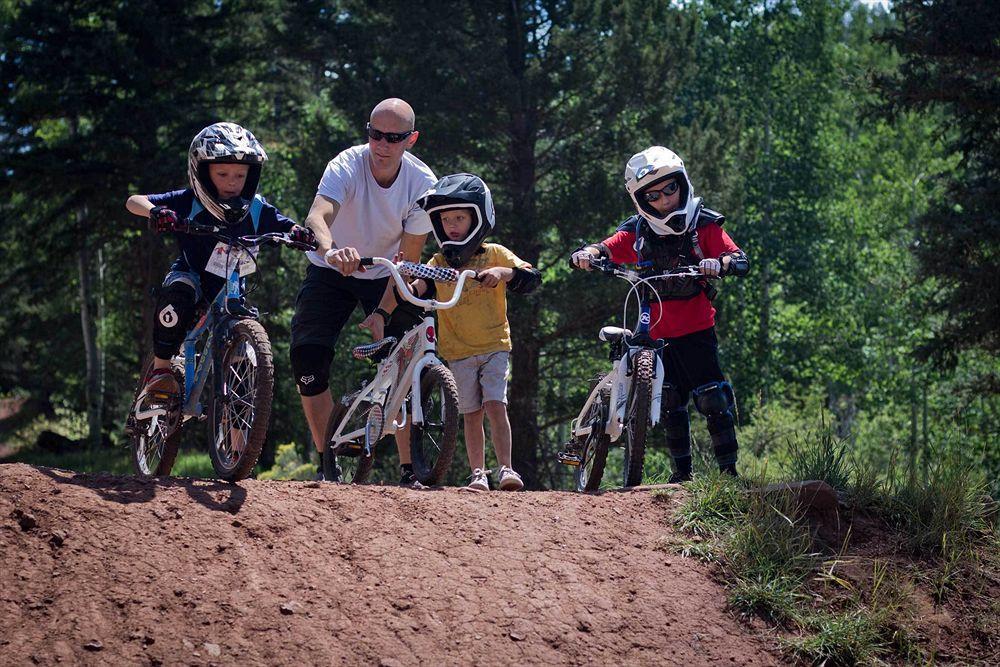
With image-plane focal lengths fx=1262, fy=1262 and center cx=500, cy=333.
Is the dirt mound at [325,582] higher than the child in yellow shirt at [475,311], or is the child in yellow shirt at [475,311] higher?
the child in yellow shirt at [475,311]

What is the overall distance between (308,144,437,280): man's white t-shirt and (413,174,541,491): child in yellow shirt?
0.74ft

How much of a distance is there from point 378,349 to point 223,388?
1.22 meters

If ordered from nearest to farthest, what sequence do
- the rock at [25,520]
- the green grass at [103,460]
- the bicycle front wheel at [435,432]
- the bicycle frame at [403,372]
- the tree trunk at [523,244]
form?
1. the rock at [25,520]
2. the bicycle front wheel at [435,432]
3. the bicycle frame at [403,372]
4. the tree trunk at [523,244]
5. the green grass at [103,460]

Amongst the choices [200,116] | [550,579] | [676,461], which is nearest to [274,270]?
[200,116]

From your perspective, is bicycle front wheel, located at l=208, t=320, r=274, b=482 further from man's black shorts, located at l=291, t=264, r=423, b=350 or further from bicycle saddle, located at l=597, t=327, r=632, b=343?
bicycle saddle, located at l=597, t=327, r=632, b=343

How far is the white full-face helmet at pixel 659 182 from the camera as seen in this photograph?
24.0 ft

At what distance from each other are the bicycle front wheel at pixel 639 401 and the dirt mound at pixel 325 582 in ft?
2.50

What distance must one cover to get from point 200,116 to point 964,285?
13792 mm

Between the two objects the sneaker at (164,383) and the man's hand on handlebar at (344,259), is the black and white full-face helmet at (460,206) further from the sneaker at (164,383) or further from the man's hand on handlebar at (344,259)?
the sneaker at (164,383)

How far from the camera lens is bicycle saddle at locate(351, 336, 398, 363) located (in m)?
7.25

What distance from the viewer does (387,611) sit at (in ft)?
17.2

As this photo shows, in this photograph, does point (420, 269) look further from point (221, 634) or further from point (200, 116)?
point (200, 116)

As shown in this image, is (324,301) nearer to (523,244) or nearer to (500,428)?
(500,428)

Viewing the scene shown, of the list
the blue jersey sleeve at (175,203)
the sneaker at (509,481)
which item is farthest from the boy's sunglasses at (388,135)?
the sneaker at (509,481)
